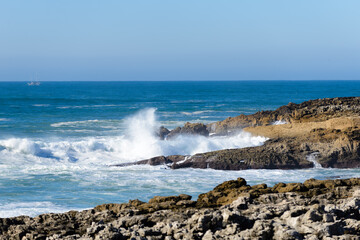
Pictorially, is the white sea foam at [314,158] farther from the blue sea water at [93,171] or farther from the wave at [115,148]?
the wave at [115,148]

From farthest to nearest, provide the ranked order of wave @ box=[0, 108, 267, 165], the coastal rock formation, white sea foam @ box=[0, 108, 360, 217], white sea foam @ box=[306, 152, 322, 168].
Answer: wave @ box=[0, 108, 267, 165] < white sea foam @ box=[306, 152, 322, 168] < white sea foam @ box=[0, 108, 360, 217] < the coastal rock formation

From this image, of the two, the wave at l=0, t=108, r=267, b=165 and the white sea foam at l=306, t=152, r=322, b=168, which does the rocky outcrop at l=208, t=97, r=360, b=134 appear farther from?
the white sea foam at l=306, t=152, r=322, b=168

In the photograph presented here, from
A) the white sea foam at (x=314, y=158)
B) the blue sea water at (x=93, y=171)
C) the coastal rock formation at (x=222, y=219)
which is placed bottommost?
the blue sea water at (x=93, y=171)

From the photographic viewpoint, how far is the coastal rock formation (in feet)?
31.3

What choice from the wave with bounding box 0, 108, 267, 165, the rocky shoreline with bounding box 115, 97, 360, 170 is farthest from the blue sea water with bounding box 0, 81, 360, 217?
the rocky shoreline with bounding box 115, 97, 360, 170

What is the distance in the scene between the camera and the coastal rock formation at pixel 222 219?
954cm

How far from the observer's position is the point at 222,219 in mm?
9969

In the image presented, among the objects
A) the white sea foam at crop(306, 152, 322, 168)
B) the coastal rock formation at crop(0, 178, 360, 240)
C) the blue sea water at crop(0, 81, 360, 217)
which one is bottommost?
the blue sea water at crop(0, 81, 360, 217)

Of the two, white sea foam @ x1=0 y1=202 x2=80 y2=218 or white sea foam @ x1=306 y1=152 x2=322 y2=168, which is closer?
white sea foam @ x1=0 y1=202 x2=80 y2=218

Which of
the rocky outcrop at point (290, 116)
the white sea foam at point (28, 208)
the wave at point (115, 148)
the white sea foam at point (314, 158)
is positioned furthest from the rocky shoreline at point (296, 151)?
the white sea foam at point (28, 208)

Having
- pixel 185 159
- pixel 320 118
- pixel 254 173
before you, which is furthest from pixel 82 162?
pixel 320 118

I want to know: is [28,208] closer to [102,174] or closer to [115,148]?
[102,174]

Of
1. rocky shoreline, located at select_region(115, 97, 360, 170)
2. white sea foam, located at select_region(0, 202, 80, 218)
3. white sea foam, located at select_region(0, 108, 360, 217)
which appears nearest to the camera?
white sea foam, located at select_region(0, 202, 80, 218)

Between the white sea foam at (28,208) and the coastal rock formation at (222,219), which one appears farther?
the white sea foam at (28,208)
